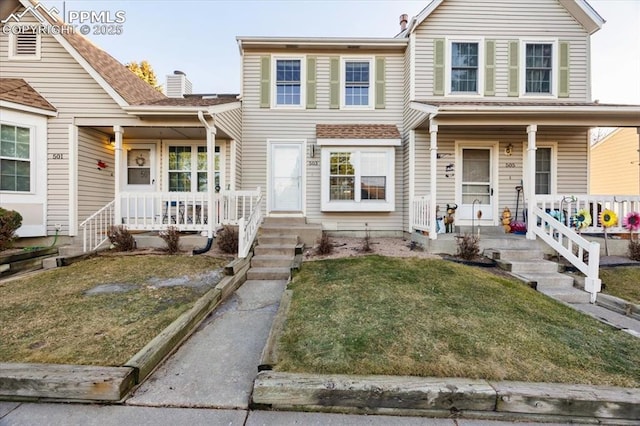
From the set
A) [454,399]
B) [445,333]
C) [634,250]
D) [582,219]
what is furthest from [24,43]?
[634,250]

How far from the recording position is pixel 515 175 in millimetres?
8562

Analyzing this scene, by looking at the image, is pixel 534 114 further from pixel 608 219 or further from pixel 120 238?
pixel 120 238

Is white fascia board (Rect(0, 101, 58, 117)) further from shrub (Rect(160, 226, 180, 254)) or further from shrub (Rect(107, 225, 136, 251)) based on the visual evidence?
shrub (Rect(160, 226, 180, 254))

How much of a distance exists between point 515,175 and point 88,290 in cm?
1009

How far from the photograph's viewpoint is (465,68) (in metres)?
8.54

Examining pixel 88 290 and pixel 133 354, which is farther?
pixel 88 290

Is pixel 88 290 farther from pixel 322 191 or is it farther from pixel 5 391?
pixel 322 191

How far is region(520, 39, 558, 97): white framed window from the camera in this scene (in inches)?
335

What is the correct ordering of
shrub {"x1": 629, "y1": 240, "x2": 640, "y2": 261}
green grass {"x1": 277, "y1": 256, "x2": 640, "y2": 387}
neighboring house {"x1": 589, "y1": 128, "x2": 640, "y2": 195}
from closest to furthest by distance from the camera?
green grass {"x1": 277, "y1": 256, "x2": 640, "y2": 387}
shrub {"x1": 629, "y1": 240, "x2": 640, "y2": 261}
neighboring house {"x1": 589, "y1": 128, "x2": 640, "y2": 195}

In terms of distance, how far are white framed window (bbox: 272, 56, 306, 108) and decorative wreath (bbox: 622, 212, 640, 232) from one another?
8.48 meters

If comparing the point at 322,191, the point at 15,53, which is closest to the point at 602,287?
the point at 322,191

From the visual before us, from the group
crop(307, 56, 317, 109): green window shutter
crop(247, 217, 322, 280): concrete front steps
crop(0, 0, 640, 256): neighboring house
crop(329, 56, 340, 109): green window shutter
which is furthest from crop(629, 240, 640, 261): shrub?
crop(307, 56, 317, 109): green window shutter

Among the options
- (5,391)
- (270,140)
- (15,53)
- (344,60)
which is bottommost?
(5,391)

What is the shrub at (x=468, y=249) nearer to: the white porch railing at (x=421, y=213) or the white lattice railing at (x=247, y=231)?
the white porch railing at (x=421, y=213)
